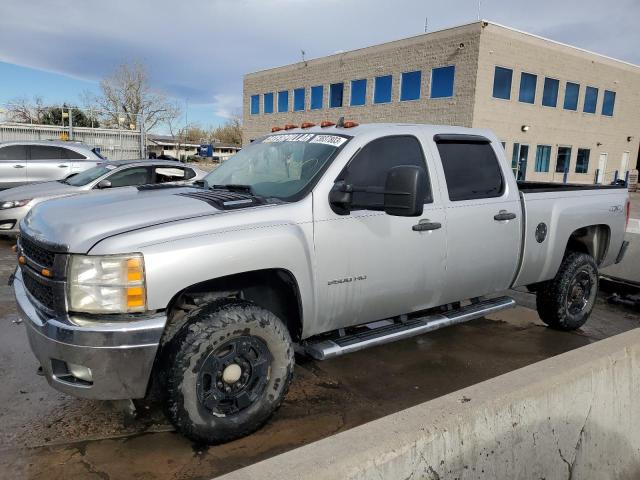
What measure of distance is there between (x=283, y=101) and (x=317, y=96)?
3874 mm

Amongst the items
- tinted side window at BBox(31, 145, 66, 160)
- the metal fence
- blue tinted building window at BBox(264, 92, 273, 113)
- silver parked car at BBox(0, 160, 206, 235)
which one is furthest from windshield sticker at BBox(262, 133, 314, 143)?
blue tinted building window at BBox(264, 92, 273, 113)

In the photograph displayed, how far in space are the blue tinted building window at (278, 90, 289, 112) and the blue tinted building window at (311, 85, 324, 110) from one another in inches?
112

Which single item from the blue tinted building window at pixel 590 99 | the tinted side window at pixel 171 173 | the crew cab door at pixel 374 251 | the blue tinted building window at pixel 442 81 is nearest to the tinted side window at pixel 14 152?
the tinted side window at pixel 171 173

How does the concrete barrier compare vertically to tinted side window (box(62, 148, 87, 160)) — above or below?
below

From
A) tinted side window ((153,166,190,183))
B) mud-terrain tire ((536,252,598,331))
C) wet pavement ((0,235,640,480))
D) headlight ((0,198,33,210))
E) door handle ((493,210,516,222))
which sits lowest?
wet pavement ((0,235,640,480))

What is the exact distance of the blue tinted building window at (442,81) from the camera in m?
25.4

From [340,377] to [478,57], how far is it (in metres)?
23.0

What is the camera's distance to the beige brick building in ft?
81.6

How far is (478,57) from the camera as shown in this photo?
23.9 metres

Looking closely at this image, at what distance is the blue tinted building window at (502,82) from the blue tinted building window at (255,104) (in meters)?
19.2

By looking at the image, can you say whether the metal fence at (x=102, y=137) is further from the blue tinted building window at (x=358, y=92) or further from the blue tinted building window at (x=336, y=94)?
the blue tinted building window at (x=336, y=94)

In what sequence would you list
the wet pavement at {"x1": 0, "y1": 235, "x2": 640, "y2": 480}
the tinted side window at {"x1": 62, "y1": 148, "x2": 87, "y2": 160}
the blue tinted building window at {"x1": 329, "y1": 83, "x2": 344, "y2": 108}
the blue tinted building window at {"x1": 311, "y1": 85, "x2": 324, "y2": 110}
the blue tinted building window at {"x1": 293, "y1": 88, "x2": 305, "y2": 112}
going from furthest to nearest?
the blue tinted building window at {"x1": 293, "y1": 88, "x2": 305, "y2": 112}, the blue tinted building window at {"x1": 311, "y1": 85, "x2": 324, "y2": 110}, the blue tinted building window at {"x1": 329, "y1": 83, "x2": 344, "y2": 108}, the tinted side window at {"x1": 62, "y1": 148, "x2": 87, "y2": 160}, the wet pavement at {"x1": 0, "y1": 235, "x2": 640, "y2": 480}

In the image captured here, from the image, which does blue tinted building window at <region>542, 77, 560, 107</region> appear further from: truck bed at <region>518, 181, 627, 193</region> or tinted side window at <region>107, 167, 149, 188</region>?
tinted side window at <region>107, 167, 149, 188</region>

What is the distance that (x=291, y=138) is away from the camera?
13.5 ft
